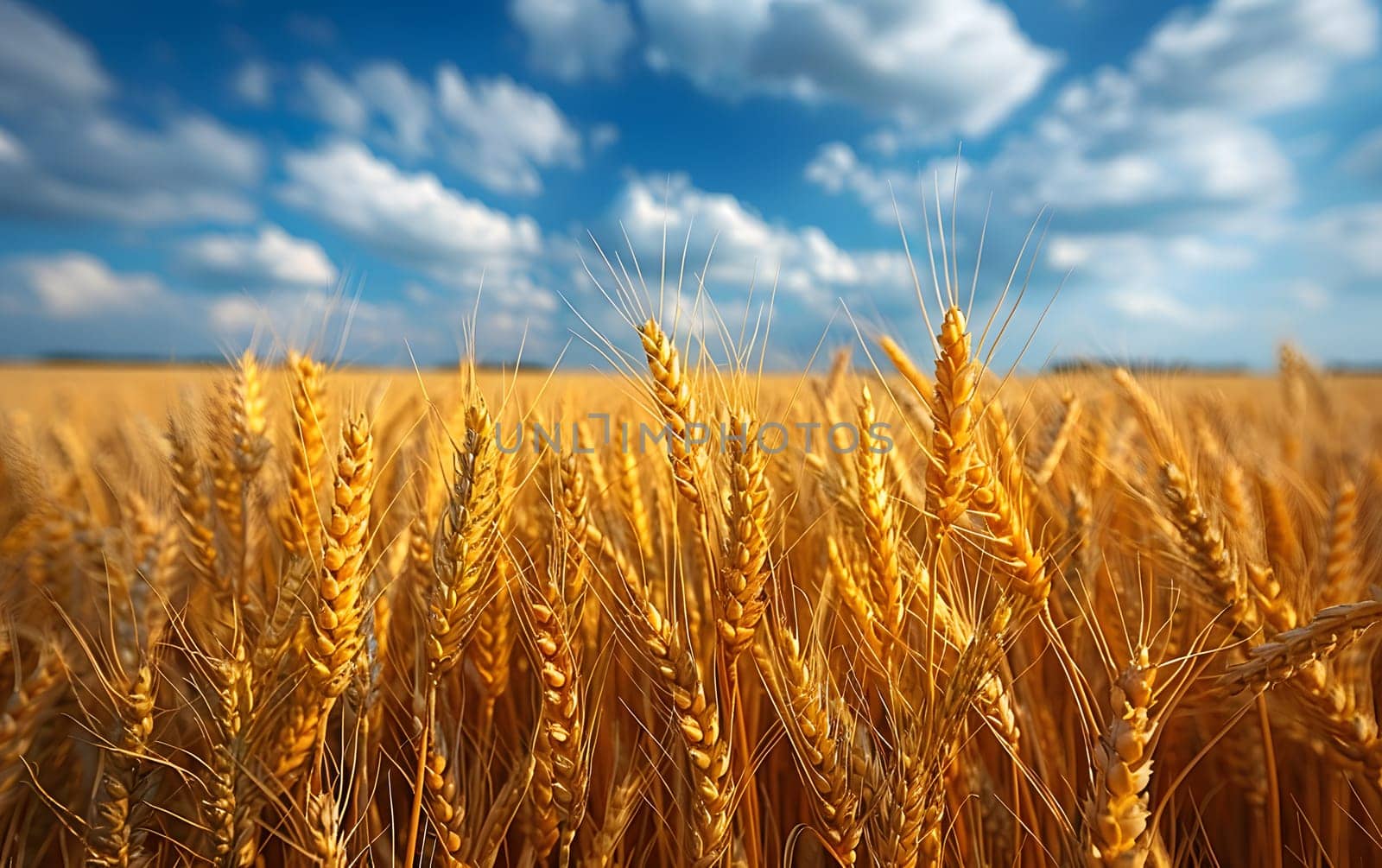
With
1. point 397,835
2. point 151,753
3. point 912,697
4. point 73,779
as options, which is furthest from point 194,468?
point 912,697

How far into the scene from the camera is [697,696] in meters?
1.03

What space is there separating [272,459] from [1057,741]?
7.25 ft

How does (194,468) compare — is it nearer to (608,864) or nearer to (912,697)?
(608,864)

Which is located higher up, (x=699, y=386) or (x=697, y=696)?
(x=699, y=386)

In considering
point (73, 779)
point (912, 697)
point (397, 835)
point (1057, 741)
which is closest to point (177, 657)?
point (73, 779)

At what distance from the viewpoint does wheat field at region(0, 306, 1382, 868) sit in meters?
1.05

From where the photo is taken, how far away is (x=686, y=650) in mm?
1092

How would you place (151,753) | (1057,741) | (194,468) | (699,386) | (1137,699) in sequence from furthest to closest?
1. (194,468)
2. (1057,741)
3. (699,386)
4. (151,753)
5. (1137,699)

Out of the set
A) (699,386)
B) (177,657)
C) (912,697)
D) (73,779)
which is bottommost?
(73,779)

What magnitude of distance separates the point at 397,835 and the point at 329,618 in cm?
79

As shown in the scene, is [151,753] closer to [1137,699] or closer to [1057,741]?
[1137,699]

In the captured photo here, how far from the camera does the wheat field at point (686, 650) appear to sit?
1.05 metres

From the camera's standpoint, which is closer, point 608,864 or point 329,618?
point 329,618

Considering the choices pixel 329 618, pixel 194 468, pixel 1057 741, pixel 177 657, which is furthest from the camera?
pixel 177 657
